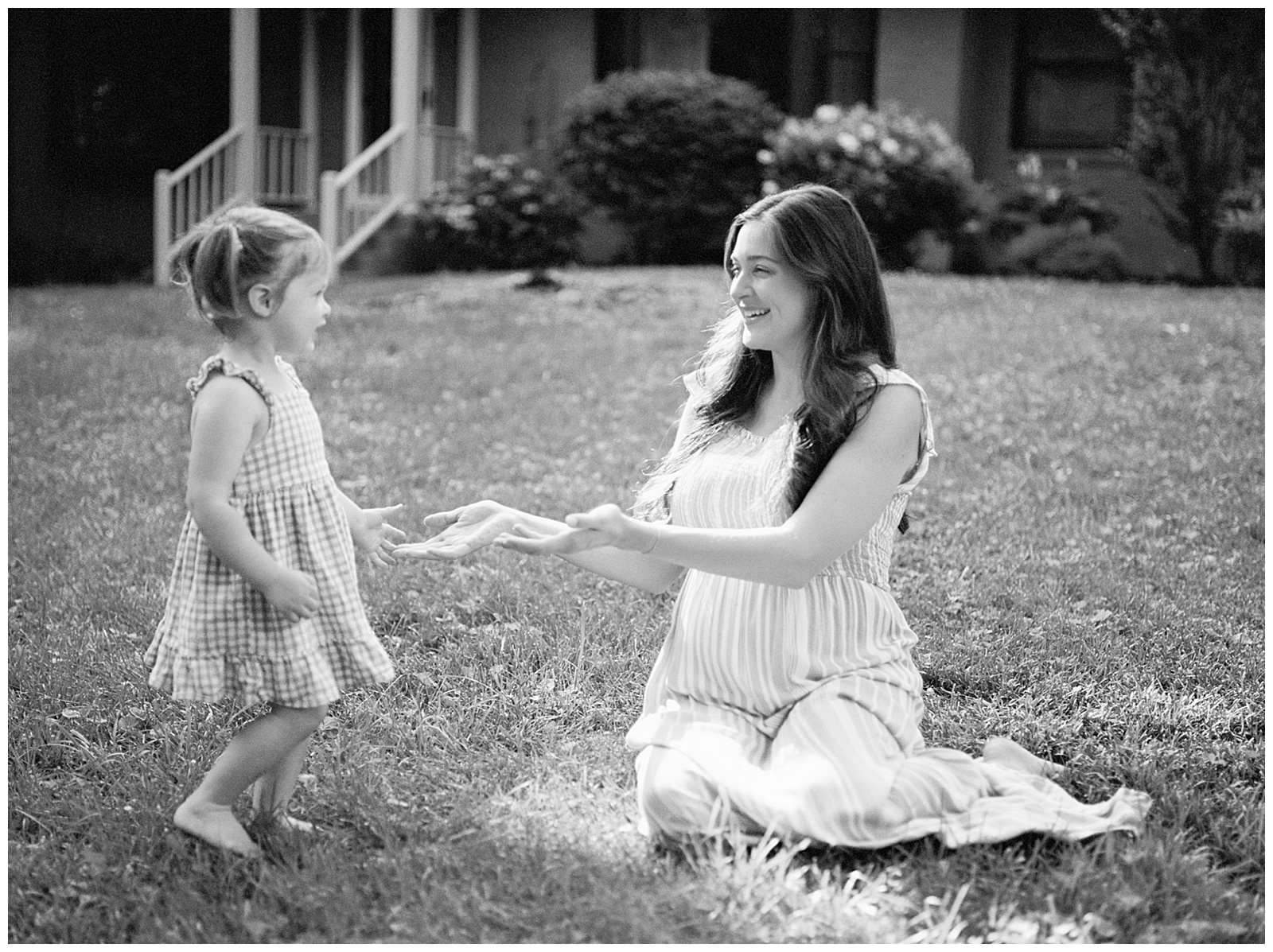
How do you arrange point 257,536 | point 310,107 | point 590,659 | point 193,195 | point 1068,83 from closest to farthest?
point 257,536 < point 590,659 < point 1068,83 < point 193,195 < point 310,107

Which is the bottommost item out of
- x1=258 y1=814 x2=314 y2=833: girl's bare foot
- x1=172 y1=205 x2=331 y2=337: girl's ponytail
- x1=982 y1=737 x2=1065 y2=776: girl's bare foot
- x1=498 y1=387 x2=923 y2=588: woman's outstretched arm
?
x1=258 y1=814 x2=314 y2=833: girl's bare foot

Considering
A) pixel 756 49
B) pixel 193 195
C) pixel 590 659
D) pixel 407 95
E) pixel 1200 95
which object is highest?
Result: pixel 756 49

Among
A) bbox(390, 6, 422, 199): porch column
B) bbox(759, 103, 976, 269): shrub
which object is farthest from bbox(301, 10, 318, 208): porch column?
bbox(759, 103, 976, 269): shrub

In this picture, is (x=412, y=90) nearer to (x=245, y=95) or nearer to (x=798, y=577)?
(x=245, y=95)

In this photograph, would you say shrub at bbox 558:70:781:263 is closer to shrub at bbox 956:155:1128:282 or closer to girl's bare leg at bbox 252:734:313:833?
shrub at bbox 956:155:1128:282

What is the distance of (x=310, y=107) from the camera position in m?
16.5

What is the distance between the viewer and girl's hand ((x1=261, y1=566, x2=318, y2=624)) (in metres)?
2.79

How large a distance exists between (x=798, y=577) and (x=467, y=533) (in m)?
0.74

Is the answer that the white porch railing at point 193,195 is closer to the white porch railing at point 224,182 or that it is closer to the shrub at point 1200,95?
the white porch railing at point 224,182

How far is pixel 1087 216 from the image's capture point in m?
13.2

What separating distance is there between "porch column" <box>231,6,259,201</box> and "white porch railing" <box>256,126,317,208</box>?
9.6 inches

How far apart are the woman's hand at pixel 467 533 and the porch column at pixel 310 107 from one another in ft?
45.6

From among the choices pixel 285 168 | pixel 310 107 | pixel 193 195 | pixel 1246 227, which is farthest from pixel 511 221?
pixel 1246 227

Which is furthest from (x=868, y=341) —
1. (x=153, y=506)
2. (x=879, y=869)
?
(x=153, y=506)
